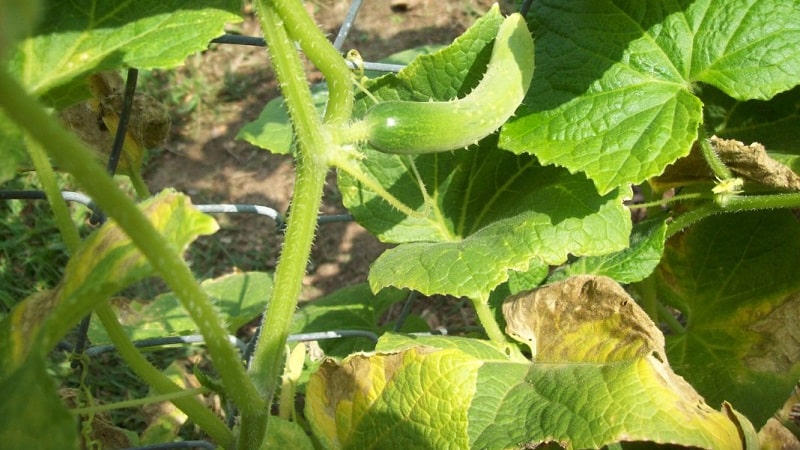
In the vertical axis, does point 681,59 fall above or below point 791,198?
above

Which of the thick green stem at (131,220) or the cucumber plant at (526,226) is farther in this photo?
the cucumber plant at (526,226)

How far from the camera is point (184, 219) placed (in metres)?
0.82

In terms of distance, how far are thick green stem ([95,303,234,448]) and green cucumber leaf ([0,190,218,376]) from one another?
174 millimetres

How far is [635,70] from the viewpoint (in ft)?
4.79

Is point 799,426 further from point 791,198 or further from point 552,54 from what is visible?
point 552,54

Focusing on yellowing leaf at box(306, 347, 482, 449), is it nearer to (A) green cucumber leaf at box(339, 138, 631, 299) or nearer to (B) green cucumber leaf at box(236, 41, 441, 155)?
(A) green cucumber leaf at box(339, 138, 631, 299)

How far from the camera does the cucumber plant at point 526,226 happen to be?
115 centimetres

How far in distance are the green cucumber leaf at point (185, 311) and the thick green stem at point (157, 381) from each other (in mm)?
814

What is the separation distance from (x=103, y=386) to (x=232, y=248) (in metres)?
0.64

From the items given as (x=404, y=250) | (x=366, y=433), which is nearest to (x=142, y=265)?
(x=366, y=433)

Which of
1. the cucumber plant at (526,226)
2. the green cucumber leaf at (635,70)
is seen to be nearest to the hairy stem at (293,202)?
the cucumber plant at (526,226)

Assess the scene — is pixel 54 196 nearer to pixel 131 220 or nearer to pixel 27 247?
pixel 131 220

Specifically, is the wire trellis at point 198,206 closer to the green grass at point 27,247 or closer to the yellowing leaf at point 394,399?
the yellowing leaf at point 394,399

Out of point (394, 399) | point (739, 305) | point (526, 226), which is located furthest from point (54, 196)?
point (739, 305)
